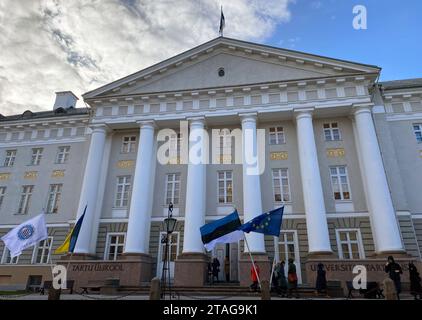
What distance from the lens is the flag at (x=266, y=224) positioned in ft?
41.9

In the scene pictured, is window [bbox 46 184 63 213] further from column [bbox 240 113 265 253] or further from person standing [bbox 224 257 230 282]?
column [bbox 240 113 265 253]

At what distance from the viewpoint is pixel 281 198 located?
67.9 ft

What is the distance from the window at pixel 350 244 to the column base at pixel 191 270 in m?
8.29

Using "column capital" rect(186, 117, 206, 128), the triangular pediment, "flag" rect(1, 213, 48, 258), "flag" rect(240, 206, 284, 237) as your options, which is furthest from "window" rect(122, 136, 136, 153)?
"flag" rect(240, 206, 284, 237)

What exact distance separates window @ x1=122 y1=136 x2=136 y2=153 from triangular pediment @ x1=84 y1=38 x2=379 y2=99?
3464 millimetres

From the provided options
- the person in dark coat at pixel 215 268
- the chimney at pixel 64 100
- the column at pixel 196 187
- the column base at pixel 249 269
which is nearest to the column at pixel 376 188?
the column base at pixel 249 269

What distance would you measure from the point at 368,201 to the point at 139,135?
16669 millimetres

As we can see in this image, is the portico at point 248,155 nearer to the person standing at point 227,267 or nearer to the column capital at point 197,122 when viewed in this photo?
the column capital at point 197,122

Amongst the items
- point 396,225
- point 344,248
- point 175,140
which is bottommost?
point 344,248

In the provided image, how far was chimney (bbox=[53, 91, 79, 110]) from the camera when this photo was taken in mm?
31406

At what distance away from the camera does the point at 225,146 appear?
22.6m

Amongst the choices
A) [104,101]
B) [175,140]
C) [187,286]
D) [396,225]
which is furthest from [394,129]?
[104,101]
